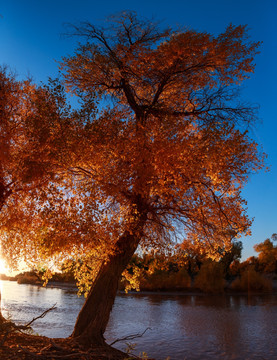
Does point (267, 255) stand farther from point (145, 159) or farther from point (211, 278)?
point (145, 159)

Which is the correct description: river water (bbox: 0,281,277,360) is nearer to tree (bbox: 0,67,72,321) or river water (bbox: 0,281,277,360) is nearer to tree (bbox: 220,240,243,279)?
tree (bbox: 0,67,72,321)

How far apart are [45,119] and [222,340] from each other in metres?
17.0

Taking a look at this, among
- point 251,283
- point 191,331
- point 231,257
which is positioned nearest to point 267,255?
point 231,257

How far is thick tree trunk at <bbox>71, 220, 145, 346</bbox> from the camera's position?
1219 cm

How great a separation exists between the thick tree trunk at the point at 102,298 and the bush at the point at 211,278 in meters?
46.4

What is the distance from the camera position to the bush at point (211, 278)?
56.4m

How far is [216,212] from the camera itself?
13.9 meters

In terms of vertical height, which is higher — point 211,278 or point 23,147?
point 23,147

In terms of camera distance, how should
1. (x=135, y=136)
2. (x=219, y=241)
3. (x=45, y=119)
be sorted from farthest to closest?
(x=219, y=241) → (x=135, y=136) → (x=45, y=119)

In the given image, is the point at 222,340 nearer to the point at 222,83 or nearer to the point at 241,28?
the point at 222,83

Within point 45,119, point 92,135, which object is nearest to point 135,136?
point 92,135

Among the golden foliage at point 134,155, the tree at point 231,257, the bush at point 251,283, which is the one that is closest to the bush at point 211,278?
the bush at point 251,283

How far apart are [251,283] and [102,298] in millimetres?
52620

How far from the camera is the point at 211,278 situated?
186ft
